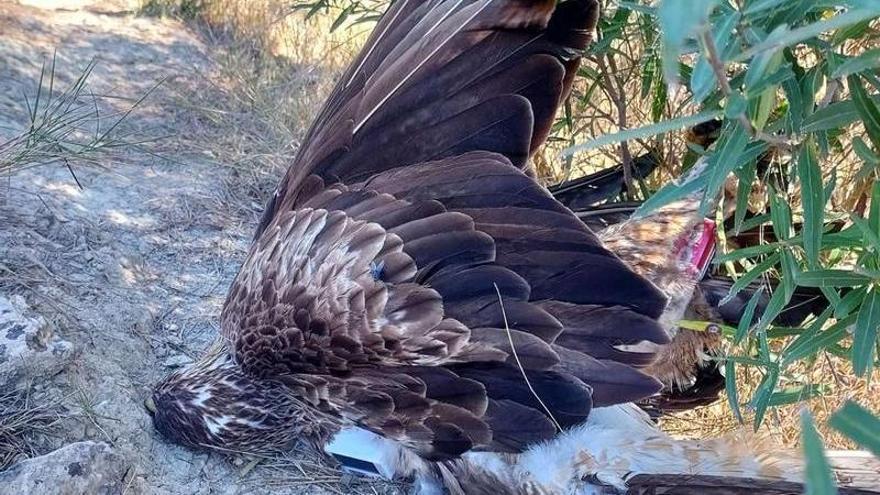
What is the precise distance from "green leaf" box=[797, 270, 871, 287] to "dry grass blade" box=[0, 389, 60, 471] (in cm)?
200

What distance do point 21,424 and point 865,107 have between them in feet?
7.20

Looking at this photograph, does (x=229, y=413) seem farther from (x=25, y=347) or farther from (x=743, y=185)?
(x=743, y=185)

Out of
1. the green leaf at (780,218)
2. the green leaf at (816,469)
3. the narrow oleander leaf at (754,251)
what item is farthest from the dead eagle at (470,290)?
the green leaf at (816,469)

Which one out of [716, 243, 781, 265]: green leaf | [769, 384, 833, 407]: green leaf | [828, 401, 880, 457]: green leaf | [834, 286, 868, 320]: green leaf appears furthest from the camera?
[769, 384, 833, 407]: green leaf

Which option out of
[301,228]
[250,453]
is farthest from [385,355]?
[250,453]

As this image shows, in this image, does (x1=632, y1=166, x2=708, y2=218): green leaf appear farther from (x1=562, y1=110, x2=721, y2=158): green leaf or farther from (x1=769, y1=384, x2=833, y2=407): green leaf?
(x1=769, y1=384, x2=833, y2=407): green leaf

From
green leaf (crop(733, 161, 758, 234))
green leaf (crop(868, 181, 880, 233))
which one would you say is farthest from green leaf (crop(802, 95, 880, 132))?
green leaf (crop(733, 161, 758, 234))

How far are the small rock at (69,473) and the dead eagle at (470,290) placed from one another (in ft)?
1.77

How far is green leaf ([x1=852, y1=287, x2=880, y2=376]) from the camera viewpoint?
5.98 ft

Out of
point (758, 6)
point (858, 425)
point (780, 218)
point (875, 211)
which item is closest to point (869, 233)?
point (875, 211)

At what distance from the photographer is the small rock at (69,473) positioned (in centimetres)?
230

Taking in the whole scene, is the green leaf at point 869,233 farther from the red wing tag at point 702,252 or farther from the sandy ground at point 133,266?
the sandy ground at point 133,266

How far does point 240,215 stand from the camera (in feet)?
13.8

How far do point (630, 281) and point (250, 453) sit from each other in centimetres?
134
